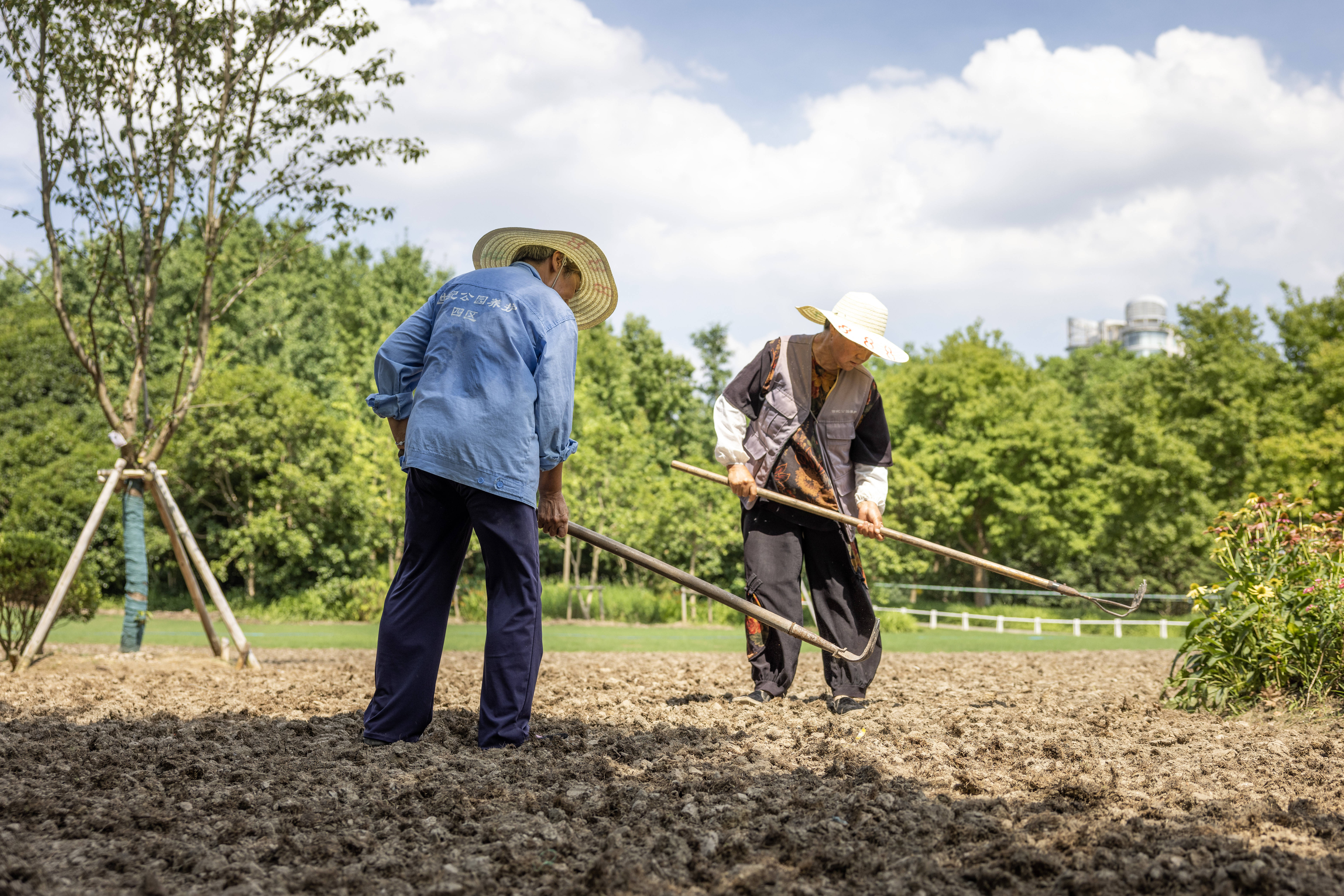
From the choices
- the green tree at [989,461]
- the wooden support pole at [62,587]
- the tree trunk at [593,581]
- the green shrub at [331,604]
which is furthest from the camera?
the green tree at [989,461]

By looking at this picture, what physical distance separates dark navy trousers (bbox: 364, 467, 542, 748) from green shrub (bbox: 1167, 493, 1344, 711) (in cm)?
367

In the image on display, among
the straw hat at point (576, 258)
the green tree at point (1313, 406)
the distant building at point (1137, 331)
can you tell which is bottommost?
the straw hat at point (576, 258)

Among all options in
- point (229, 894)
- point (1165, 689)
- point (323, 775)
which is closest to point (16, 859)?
point (229, 894)

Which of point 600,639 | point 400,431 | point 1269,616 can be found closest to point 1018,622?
point 600,639

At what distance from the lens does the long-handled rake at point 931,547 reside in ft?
16.4

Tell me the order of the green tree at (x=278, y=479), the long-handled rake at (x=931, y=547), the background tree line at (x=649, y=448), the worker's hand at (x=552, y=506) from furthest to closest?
the green tree at (x=278, y=479) < the background tree line at (x=649, y=448) < the long-handled rake at (x=931, y=547) < the worker's hand at (x=552, y=506)

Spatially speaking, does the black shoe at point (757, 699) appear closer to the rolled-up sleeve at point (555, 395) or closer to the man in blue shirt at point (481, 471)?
the man in blue shirt at point (481, 471)

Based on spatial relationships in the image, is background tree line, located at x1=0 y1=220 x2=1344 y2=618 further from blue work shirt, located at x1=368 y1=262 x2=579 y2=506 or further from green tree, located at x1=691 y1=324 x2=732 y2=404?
blue work shirt, located at x1=368 y1=262 x2=579 y2=506

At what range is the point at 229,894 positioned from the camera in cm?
226

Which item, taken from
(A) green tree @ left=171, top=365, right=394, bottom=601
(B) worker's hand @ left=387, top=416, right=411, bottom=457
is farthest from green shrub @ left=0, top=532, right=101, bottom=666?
(A) green tree @ left=171, top=365, right=394, bottom=601

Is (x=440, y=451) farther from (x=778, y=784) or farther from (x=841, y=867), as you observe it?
(x=841, y=867)

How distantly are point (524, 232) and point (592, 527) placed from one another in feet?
65.5

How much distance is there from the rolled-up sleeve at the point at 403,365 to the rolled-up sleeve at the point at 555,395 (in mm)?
479

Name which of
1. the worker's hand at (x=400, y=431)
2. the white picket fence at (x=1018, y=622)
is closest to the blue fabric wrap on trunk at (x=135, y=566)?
the worker's hand at (x=400, y=431)
